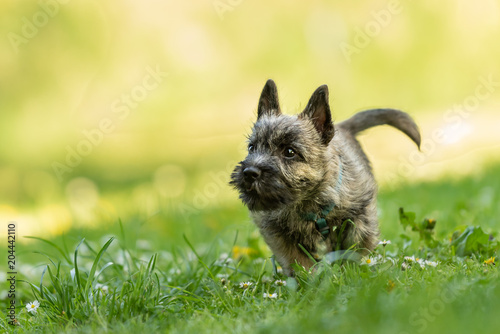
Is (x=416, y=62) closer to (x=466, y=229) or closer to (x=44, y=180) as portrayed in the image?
(x=44, y=180)

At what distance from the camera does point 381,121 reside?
5.03 metres

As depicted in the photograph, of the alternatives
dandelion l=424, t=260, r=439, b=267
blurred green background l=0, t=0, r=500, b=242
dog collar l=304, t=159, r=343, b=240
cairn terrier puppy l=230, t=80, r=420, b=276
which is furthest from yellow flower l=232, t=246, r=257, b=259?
blurred green background l=0, t=0, r=500, b=242

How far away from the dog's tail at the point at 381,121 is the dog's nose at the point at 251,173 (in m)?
1.43

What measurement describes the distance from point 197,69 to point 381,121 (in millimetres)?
8086

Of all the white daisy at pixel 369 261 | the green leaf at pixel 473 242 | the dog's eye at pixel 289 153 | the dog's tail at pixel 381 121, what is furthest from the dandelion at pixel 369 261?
the dog's tail at pixel 381 121

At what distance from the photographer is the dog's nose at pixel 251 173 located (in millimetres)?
3746

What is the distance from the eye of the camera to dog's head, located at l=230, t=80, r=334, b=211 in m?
3.78

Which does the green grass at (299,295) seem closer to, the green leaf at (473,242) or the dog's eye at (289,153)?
the green leaf at (473,242)

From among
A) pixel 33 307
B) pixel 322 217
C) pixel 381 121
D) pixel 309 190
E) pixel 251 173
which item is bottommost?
pixel 33 307

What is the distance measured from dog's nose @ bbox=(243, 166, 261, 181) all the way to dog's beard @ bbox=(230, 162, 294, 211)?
24mm

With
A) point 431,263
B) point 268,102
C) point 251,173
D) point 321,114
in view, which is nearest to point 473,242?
point 431,263

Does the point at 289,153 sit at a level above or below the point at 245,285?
above

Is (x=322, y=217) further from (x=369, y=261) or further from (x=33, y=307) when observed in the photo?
(x=33, y=307)

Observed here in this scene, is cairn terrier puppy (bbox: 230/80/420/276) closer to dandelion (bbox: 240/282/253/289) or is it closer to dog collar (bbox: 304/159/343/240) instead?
dog collar (bbox: 304/159/343/240)
